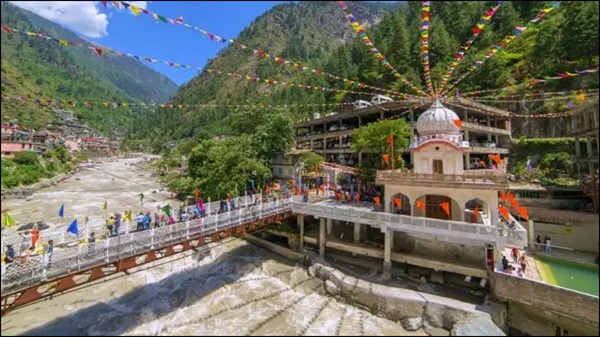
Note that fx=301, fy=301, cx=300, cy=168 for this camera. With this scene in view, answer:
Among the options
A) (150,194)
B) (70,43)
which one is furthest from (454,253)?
(150,194)

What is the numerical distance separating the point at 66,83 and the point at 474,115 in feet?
624

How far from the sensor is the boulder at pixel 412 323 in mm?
14331

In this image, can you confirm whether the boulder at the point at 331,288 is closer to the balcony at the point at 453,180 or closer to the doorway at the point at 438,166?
the balcony at the point at 453,180

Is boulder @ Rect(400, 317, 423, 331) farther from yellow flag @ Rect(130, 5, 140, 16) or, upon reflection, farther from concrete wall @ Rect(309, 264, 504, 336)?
yellow flag @ Rect(130, 5, 140, 16)

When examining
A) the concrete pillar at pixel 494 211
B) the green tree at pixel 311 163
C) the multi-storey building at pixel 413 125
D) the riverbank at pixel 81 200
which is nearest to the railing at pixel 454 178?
the concrete pillar at pixel 494 211

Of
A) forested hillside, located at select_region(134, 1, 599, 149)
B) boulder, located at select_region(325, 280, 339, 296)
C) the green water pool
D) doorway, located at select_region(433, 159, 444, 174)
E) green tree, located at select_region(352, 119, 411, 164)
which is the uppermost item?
forested hillside, located at select_region(134, 1, 599, 149)

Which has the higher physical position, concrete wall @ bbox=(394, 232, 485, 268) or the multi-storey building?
the multi-storey building

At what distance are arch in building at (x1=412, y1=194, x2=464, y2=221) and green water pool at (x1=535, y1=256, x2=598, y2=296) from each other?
4821mm

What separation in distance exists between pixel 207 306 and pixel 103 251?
243 inches

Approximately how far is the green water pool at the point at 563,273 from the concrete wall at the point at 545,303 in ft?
2.02

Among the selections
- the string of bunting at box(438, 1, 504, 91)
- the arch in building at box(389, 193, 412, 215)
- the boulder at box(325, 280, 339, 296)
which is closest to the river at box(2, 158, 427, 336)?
the boulder at box(325, 280, 339, 296)

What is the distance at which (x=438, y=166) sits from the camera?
69.1ft

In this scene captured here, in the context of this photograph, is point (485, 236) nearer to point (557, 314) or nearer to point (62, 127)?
point (557, 314)

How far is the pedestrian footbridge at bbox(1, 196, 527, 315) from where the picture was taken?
1141 cm
